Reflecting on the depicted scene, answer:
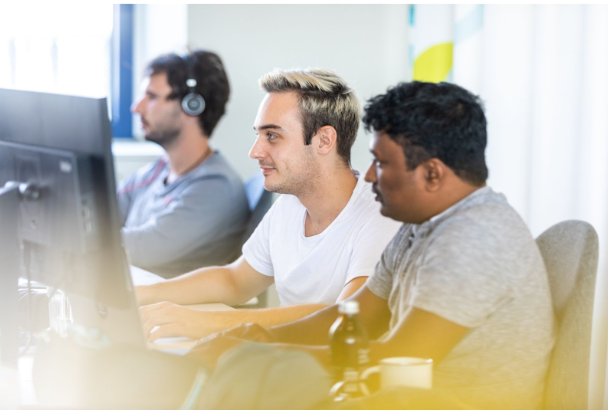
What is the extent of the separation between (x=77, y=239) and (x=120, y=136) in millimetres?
2494

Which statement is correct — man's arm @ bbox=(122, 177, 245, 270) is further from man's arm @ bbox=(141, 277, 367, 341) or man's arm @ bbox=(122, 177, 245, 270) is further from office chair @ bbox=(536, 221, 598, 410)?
office chair @ bbox=(536, 221, 598, 410)

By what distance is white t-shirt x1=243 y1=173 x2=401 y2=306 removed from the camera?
1513 millimetres

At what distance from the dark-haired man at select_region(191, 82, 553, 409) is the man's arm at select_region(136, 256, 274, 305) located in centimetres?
48

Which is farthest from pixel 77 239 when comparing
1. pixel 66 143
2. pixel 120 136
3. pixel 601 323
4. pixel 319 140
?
pixel 120 136

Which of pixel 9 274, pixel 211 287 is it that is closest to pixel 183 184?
pixel 211 287

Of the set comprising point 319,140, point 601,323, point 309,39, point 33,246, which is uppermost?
point 309,39

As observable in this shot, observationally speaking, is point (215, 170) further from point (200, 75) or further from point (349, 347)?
point (349, 347)

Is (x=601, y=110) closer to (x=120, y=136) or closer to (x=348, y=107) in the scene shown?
(x=348, y=107)

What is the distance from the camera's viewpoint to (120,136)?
3.36m

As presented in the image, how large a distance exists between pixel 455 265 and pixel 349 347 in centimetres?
19

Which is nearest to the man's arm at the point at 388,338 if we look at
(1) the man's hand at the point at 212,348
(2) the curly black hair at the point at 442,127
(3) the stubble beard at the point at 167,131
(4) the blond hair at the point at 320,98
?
(1) the man's hand at the point at 212,348

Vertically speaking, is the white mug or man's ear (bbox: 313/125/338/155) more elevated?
man's ear (bbox: 313/125/338/155)

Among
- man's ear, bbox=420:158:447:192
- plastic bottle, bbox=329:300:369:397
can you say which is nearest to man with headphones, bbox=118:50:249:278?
man's ear, bbox=420:158:447:192

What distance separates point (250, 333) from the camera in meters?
1.19
